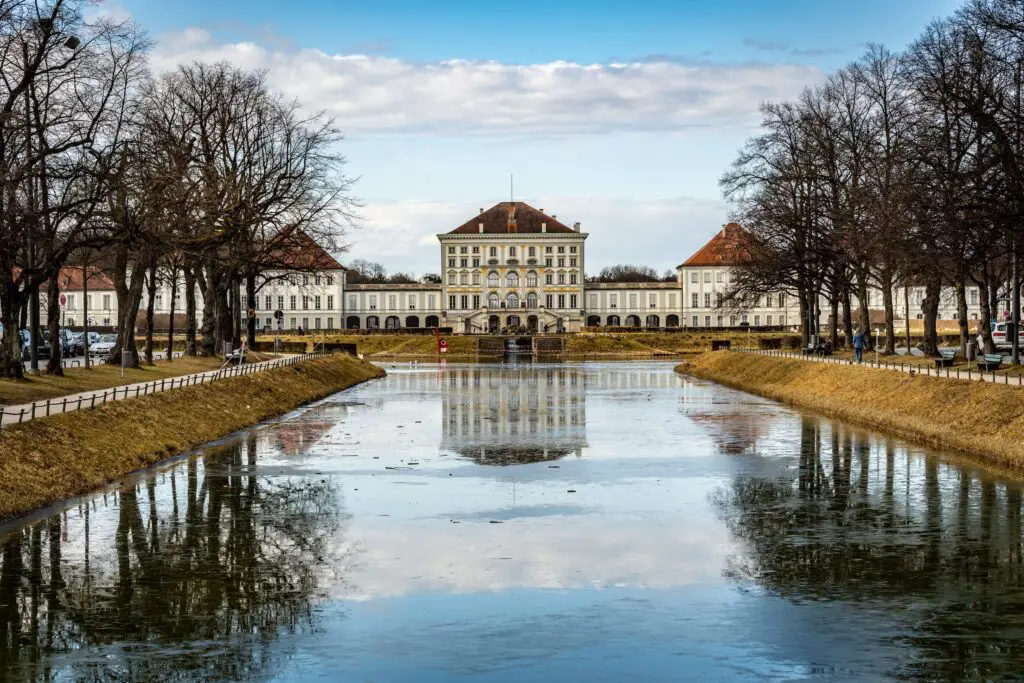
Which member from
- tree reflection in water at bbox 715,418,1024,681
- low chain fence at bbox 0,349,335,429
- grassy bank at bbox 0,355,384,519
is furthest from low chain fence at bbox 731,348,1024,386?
low chain fence at bbox 0,349,335,429

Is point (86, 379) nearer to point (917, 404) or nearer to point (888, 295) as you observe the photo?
point (917, 404)

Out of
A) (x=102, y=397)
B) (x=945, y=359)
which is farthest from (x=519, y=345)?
(x=102, y=397)

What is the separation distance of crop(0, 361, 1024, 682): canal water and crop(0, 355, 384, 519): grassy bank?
78cm

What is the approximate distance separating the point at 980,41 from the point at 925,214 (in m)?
5.54

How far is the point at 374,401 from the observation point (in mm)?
53750

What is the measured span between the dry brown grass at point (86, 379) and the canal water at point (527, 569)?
651cm

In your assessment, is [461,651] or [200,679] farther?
[461,651]

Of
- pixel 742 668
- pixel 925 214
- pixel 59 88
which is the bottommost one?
pixel 742 668

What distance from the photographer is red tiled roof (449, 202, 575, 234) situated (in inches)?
6457

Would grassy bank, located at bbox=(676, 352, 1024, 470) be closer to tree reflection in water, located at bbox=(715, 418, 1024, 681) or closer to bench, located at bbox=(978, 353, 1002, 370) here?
bench, located at bbox=(978, 353, 1002, 370)

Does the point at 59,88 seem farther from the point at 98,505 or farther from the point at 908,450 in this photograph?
the point at 908,450

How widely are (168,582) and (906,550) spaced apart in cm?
996

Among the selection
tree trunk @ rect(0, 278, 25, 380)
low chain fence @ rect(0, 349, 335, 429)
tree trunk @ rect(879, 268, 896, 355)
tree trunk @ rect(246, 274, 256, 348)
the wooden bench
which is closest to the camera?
low chain fence @ rect(0, 349, 335, 429)

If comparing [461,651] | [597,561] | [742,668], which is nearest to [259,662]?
[461,651]
